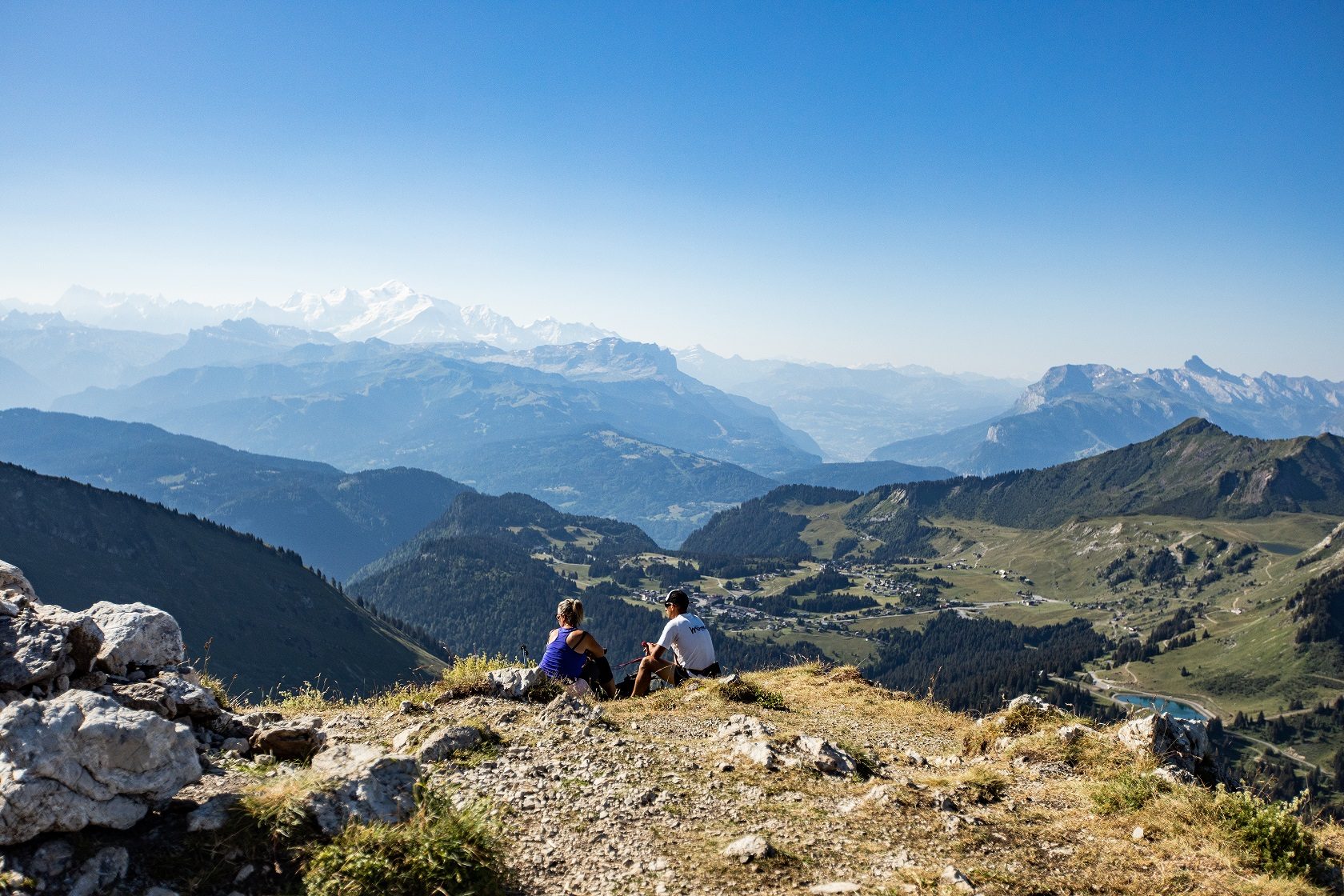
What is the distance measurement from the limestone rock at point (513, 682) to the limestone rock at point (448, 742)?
8.66 ft

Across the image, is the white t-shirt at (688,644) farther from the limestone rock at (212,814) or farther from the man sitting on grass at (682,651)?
the limestone rock at (212,814)

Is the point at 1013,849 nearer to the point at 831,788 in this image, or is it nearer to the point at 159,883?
the point at 831,788

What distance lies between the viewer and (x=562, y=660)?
14.9 metres

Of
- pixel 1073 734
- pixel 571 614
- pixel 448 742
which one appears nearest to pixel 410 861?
pixel 448 742

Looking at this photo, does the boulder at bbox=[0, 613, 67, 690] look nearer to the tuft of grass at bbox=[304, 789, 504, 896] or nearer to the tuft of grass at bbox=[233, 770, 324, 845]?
the tuft of grass at bbox=[233, 770, 324, 845]

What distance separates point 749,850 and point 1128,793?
6.10 meters

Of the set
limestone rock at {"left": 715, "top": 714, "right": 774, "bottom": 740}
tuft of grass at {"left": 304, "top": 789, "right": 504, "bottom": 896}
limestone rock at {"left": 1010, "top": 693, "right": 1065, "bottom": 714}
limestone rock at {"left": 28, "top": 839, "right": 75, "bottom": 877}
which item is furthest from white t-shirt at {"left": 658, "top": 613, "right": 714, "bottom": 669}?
limestone rock at {"left": 28, "top": 839, "right": 75, "bottom": 877}

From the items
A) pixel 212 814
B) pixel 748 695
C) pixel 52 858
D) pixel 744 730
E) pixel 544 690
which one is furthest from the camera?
pixel 748 695

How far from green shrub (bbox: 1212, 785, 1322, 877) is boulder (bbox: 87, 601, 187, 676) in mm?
14901

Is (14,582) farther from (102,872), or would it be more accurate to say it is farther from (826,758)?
(826,758)

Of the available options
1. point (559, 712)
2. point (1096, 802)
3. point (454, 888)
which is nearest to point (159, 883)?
point (454, 888)

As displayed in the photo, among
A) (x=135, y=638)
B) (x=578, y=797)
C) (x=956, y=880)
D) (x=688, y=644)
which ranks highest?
(x=135, y=638)

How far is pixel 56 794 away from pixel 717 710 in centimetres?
1137

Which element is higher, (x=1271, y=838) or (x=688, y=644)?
(x=1271, y=838)
